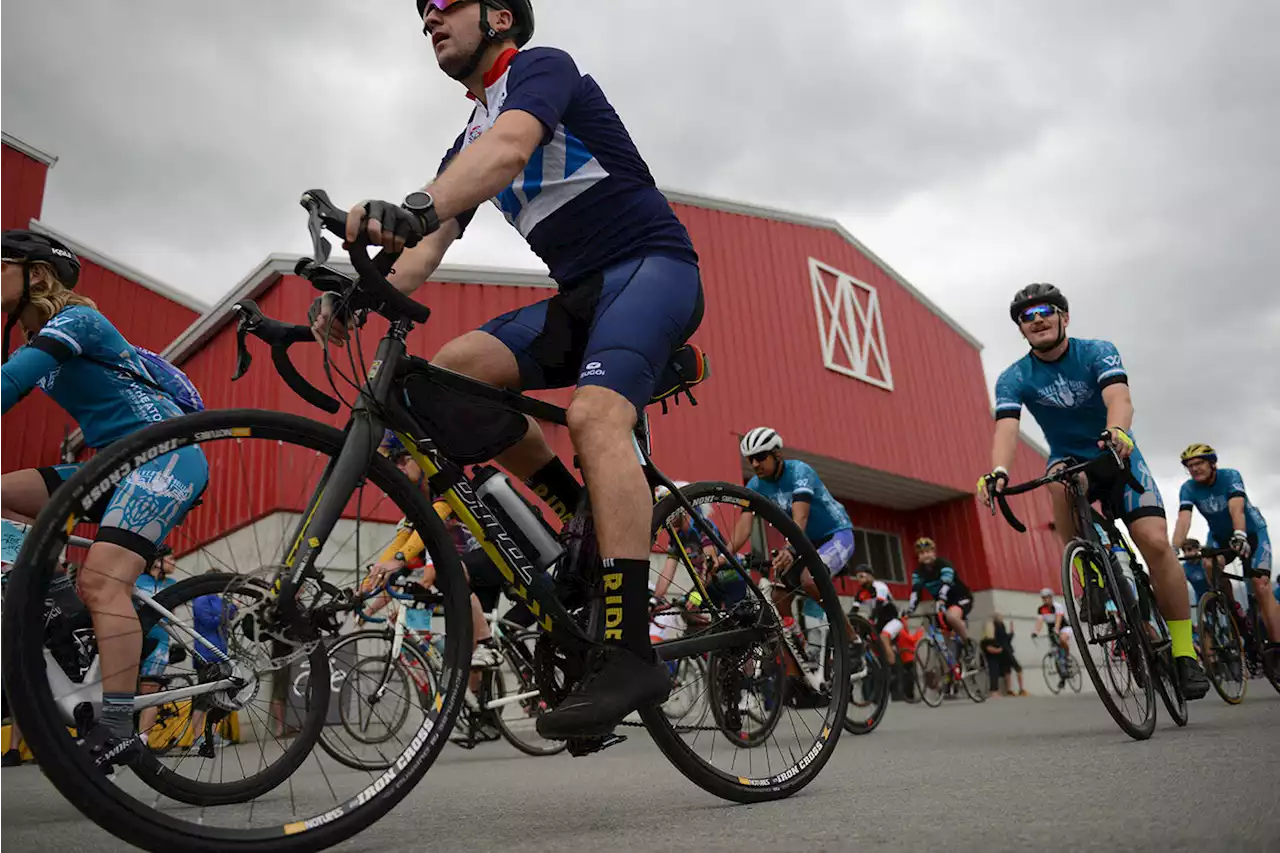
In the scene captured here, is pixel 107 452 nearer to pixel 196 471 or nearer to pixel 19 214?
pixel 196 471

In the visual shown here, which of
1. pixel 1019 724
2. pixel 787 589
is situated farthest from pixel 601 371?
pixel 1019 724

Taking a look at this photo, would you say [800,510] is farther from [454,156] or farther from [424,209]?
[424,209]

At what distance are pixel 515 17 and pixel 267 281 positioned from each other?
9.83 m

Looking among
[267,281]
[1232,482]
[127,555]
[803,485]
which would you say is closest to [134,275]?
[267,281]

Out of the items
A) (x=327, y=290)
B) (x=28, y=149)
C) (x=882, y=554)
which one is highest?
(x=28, y=149)

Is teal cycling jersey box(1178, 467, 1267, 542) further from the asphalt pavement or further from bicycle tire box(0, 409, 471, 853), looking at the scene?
bicycle tire box(0, 409, 471, 853)

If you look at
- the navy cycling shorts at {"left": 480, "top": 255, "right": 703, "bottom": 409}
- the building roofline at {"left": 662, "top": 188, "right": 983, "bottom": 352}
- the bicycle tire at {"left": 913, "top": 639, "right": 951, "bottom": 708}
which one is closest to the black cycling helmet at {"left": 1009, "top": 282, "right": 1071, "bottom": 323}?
the navy cycling shorts at {"left": 480, "top": 255, "right": 703, "bottom": 409}

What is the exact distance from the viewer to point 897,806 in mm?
2158

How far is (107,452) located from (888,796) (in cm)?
193

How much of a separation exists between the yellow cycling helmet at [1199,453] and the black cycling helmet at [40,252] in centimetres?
814

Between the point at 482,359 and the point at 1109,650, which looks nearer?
the point at 482,359

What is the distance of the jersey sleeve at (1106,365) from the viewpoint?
4.42m

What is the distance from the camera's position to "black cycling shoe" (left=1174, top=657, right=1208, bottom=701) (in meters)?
4.21

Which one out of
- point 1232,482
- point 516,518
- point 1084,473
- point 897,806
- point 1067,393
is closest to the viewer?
point 897,806
